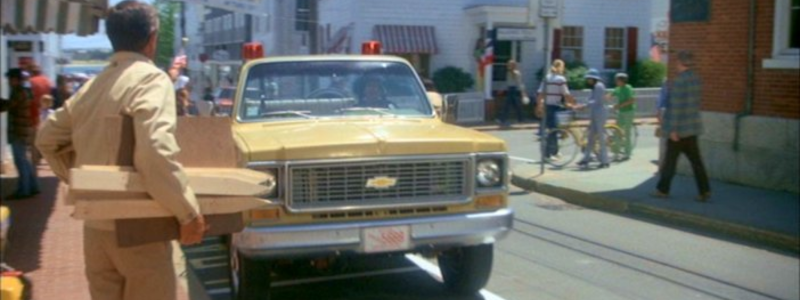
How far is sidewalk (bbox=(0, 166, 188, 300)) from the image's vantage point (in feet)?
23.6

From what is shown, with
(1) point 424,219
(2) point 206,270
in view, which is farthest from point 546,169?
(1) point 424,219

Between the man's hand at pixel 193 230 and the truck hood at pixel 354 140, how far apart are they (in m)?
2.04

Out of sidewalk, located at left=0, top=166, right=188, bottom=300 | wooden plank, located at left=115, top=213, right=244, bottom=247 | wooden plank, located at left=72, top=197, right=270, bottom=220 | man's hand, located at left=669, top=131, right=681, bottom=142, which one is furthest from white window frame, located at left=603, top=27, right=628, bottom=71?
wooden plank, located at left=72, top=197, right=270, bottom=220

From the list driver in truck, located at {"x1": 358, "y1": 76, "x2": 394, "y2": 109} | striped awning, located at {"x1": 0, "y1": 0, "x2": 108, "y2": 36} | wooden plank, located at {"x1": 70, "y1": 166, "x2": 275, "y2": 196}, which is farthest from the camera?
striped awning, located at {"x1": 0, "y1": 0, "x2": 108, "y2": 36}

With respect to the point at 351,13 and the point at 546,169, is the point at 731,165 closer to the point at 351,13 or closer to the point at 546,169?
the point at 546,169

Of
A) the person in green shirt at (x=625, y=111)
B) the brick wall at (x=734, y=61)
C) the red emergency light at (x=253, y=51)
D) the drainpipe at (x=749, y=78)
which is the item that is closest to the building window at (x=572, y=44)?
the person in green shirt at (x=625, y=111)

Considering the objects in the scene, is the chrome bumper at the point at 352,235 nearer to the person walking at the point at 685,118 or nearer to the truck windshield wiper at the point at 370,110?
the truck windshield wiper at the point at 370,110

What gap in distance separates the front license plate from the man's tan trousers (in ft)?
6.81

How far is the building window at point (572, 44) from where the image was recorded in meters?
29.3

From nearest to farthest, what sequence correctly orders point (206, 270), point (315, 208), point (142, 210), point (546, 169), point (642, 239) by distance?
1. point (142, 210)
2. point (315, 208)
3. point (206, 270)
4. point (642, 239)
5. point (546, 169)

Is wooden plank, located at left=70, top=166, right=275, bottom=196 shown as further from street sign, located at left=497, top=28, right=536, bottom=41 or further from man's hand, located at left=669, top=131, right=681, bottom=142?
street sign, located at left=497, top=28, right=536, bottom=41

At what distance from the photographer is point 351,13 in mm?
26922

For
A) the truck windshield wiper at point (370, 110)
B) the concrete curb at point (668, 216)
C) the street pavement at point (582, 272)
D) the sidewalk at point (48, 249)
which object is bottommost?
the sidewalk at point (48, 249)

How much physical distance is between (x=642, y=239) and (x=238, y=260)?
4.84m
